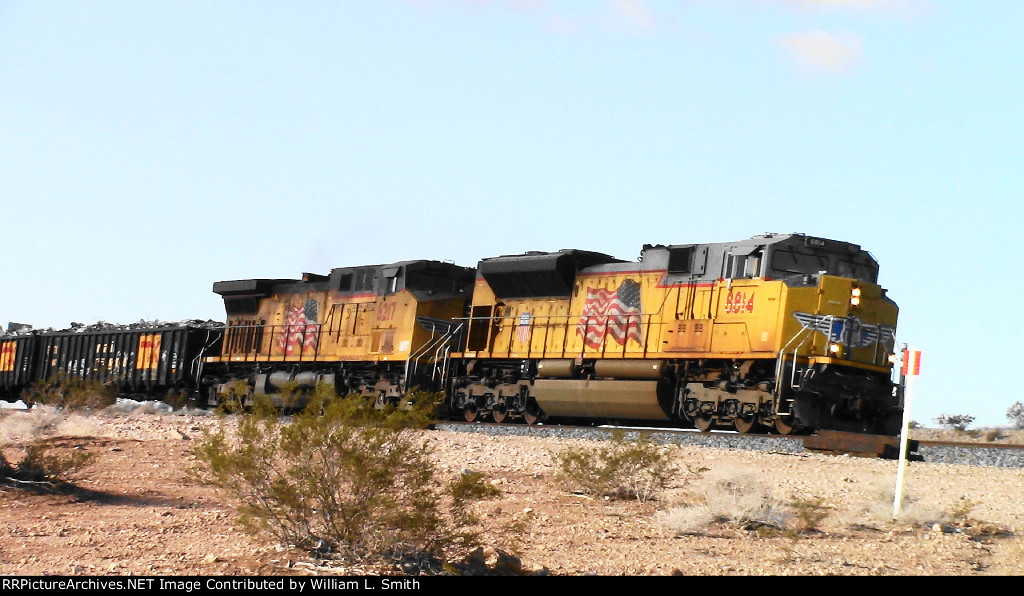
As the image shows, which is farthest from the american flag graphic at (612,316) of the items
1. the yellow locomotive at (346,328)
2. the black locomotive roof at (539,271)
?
the yellow locomotive at (346,328)

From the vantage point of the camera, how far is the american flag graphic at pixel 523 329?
24.0 m

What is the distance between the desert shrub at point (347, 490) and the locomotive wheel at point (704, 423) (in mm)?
11349

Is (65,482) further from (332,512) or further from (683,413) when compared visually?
(683,413)

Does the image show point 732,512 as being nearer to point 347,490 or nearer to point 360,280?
point 347,490

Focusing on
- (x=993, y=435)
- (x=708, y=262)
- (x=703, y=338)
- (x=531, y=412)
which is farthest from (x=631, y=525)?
(x=993, y=435)

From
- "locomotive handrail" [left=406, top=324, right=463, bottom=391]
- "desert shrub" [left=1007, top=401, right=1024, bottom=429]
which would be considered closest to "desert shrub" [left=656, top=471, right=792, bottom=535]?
"locomotive handrail" [left=406, top=324, right=463, bottom=391]

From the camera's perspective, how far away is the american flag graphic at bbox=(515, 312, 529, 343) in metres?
24.0

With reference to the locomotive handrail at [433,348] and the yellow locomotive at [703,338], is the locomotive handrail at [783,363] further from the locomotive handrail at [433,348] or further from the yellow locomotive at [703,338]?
the locomotive handrail at [433,348]

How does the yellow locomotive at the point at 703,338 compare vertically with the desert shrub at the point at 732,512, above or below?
above

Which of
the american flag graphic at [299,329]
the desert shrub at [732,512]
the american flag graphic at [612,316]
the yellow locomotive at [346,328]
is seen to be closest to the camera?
the desert shrub at [732,512]

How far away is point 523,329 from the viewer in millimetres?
24094

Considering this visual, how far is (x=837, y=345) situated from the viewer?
19.4 m

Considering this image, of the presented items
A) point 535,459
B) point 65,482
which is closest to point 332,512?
point 65,482

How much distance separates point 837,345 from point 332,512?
1242 centimetres
